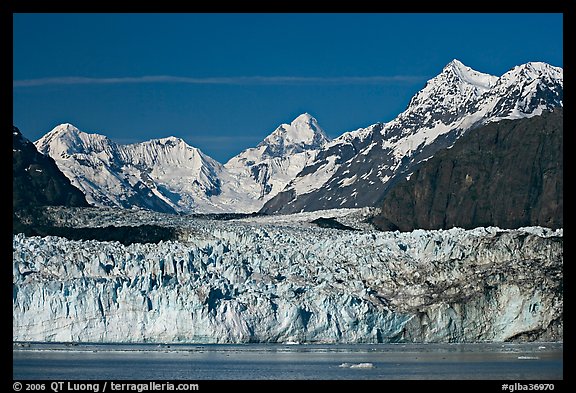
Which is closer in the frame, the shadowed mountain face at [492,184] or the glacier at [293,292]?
the glacier at [293,292]

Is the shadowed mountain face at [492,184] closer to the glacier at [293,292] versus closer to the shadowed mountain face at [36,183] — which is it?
the shadowed mountain face at [36,183]

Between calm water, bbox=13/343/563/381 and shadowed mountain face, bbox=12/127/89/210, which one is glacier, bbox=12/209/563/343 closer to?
calm water, bbox=13/343/563/381

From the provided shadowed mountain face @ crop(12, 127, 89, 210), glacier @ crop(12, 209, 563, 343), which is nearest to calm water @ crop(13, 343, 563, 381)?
glacier @ crop(12, 209, 563, 343)

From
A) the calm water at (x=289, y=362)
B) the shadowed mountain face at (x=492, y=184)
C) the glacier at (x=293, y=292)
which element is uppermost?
the shadowed mountain face at (x=492, y=184)

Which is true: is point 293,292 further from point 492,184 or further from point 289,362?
point 492,184

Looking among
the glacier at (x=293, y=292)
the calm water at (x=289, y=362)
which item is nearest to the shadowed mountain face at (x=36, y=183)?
the glacier at (x=293, y=292)
